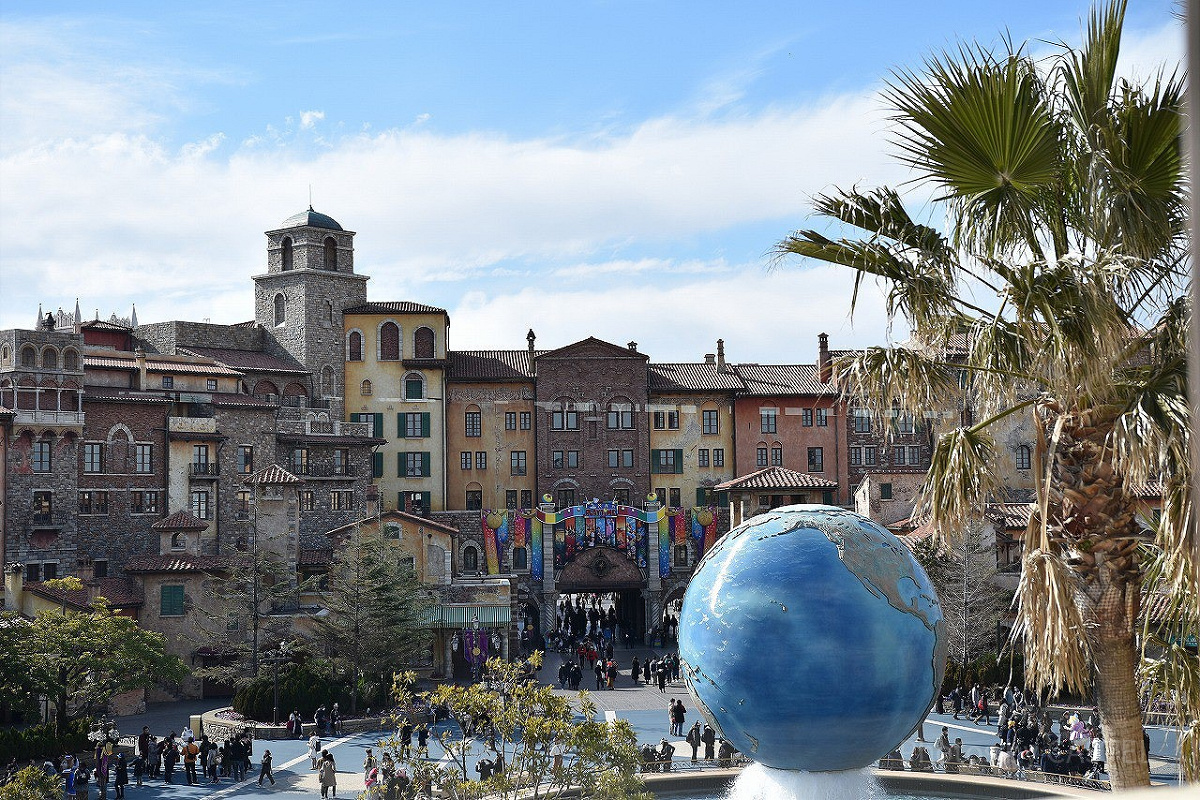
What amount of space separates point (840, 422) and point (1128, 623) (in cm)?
5332

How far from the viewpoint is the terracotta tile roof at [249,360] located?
57062 mm

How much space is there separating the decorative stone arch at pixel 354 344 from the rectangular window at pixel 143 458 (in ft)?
42.7

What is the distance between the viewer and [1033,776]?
25.3 meters

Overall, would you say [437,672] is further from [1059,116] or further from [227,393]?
[1059,116]

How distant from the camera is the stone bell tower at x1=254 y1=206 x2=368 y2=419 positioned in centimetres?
5972

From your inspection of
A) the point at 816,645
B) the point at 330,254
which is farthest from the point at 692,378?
the point at 816,645

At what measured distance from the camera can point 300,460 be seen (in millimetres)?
53906

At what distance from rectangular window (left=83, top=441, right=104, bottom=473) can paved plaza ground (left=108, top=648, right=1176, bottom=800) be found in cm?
1090

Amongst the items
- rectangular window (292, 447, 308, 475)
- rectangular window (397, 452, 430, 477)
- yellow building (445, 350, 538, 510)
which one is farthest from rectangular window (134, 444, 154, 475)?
yellow building (445, 350, 538, 510)

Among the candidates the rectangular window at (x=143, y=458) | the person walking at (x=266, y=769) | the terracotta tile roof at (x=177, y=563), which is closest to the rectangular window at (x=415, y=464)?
the rectangular window at (x=143, y=458)

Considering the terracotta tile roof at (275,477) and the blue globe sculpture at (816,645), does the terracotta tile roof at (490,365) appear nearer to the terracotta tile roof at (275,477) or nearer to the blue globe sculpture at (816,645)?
the terracotta tile roof at (275,477)

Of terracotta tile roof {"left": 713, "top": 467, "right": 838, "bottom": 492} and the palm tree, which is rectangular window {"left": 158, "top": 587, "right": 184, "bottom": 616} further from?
the palm tree

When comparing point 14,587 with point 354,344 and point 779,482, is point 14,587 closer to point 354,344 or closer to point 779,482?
point 354,344

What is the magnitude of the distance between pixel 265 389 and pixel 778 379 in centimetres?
2425
